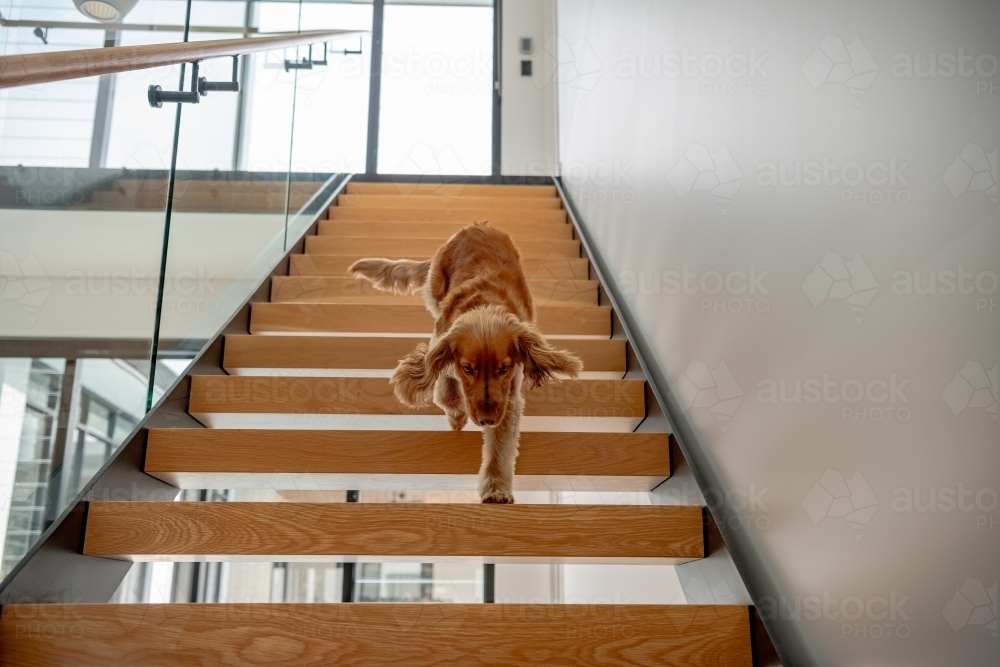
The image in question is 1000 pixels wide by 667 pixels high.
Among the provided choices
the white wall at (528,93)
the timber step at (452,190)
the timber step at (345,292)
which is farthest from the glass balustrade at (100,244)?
the white wall at (528,93)

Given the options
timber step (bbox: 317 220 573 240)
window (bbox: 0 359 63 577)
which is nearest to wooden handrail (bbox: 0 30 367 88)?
window (bbox: 0 359 63 577)

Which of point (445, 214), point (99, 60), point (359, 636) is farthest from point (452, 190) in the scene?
point (359, 636)

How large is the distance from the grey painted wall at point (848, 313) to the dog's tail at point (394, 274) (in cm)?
106

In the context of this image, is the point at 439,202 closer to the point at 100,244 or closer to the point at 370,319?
the point at 370,319

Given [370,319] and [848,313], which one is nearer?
[848,313]

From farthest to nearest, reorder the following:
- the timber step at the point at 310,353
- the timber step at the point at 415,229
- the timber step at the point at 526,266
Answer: the timber step at the point at 415,229 < the timber step at the point at 526,266 < the timber step at the point at 310,353

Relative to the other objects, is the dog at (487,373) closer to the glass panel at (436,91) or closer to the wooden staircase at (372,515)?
the wooden staircase at (372,515)

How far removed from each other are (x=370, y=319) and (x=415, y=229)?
129 cm

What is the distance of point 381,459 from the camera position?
84.0 inches

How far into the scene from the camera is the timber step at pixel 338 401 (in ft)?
7.99

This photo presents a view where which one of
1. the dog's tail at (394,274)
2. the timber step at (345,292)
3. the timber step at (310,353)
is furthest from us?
the timber step at (345,292)

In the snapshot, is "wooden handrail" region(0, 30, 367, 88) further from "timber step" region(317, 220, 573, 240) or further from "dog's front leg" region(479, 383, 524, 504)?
"timber step" region(317, 220, 573, 240)

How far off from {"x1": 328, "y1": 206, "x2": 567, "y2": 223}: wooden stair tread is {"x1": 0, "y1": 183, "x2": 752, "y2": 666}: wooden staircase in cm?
110

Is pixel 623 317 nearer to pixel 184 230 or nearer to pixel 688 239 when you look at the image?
pixel 688 239
